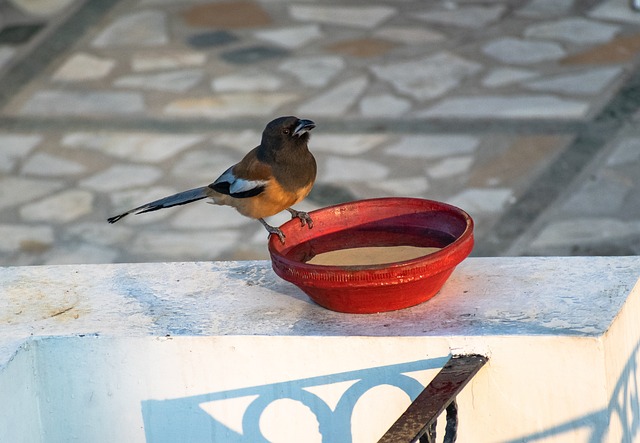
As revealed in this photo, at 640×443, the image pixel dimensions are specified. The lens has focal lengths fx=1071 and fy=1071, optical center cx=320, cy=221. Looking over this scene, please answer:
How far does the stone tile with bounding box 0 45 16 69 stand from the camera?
7.44 meters

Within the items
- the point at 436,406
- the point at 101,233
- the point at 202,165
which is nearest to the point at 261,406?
the point at 436,406

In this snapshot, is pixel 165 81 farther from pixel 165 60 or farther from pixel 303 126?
pixel 303 126

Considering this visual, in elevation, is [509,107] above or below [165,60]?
above

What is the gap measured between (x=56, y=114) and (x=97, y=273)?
4196mm

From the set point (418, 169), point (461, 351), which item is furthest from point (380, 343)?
point (418, 169)

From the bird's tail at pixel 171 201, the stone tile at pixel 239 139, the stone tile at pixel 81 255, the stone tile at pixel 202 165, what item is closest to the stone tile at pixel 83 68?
the stone tile at pixel 239 139

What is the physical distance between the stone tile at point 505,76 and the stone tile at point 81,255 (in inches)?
109

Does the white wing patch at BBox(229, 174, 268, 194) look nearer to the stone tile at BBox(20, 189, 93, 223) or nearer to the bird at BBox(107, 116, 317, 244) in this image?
the bird at BBox(107, 116, 317, 244)

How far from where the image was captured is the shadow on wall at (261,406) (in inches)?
88.9

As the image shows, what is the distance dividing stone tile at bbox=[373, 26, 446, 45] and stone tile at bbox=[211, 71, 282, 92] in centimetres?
100

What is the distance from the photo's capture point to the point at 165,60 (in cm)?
742

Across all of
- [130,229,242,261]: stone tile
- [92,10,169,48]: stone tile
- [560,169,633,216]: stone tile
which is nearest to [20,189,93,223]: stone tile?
[130,229,242,261]: stone tile

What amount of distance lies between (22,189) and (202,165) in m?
1.00

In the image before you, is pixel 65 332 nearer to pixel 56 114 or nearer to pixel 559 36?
pixel 56 114
